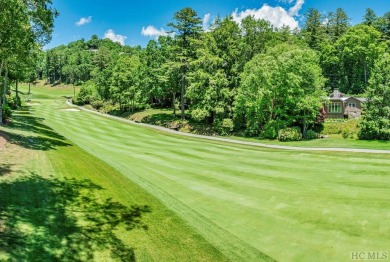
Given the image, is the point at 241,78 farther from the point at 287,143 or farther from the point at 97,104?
the point at 97,104

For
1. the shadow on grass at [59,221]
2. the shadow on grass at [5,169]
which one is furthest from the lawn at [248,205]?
the shadow on grass at [5,169]

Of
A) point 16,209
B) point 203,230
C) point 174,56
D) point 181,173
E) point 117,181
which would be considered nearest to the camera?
point 16,209

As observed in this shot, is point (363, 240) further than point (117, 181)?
No

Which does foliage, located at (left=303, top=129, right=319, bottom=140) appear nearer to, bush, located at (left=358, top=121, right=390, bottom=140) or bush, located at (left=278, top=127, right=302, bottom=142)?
bush, located at (left=278, top=127, right=302, bottom=142)

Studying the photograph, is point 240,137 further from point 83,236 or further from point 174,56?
point 83,236

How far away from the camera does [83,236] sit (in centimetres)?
925

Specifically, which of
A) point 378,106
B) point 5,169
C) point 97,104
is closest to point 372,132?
point 378,106

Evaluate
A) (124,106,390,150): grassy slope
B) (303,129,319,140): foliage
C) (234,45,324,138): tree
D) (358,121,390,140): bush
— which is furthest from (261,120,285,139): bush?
(358,121,390,140): bush

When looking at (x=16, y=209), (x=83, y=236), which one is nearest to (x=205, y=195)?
(x=83, y=236)

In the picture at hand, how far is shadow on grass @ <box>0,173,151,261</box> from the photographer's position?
812cm

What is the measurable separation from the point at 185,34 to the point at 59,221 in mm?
55487

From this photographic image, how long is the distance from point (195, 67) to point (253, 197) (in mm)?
43932

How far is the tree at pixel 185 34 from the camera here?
59.2m

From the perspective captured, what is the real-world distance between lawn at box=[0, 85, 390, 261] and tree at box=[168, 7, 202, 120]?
39008 mm
